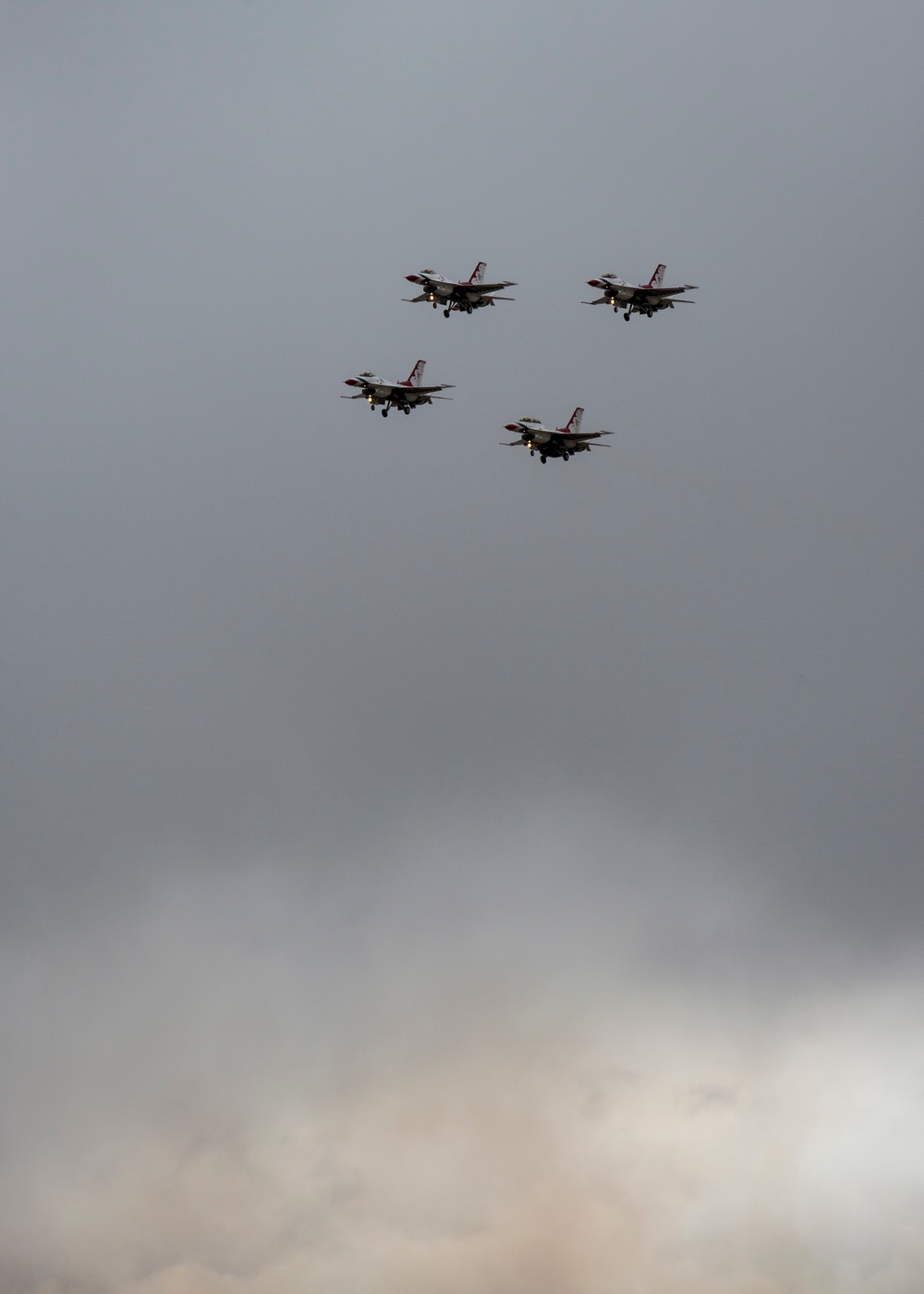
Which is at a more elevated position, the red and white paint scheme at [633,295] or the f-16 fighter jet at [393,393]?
the red and white paint scheme at [633,295]

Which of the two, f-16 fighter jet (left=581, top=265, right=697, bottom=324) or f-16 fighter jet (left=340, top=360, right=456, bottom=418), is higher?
f-16 fighter jet (left=581, top=265, right=697, bottom=324)

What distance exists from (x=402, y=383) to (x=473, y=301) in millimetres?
12586

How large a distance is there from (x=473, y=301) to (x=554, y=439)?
18604 millimetres

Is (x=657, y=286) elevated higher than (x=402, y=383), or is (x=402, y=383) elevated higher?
(x=657, y=286)

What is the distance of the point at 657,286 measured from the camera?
650ft

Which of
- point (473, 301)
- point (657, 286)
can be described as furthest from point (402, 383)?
point (657, 286)

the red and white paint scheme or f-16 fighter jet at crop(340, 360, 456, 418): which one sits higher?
the red and white paint scheme

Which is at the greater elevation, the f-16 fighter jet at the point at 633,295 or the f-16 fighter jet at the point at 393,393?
the f-16 fighter jet at the point at 633,295

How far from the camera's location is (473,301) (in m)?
192

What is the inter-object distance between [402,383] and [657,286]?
110 feet

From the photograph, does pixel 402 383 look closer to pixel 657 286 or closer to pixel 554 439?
pixel 554 439

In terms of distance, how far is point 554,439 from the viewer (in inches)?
7510

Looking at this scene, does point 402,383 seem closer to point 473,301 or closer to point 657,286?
point 473,301

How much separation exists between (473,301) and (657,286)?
23.3 meters
